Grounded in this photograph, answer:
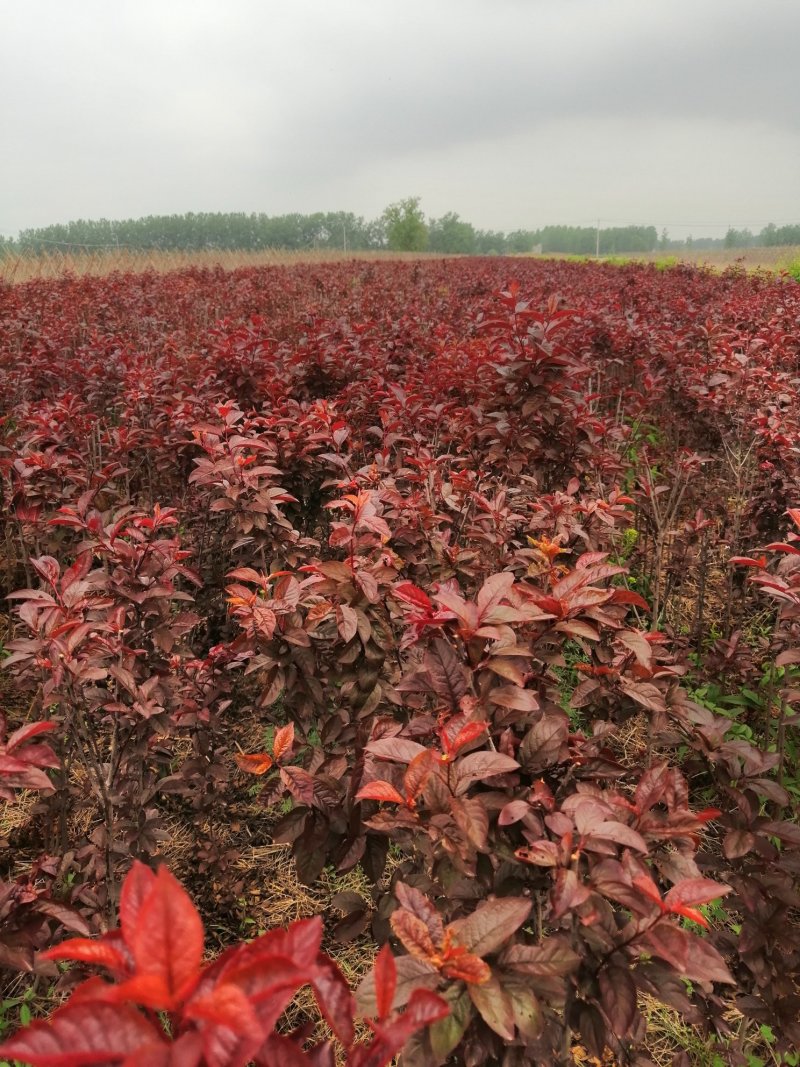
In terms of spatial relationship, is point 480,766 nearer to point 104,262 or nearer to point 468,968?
point 468,968

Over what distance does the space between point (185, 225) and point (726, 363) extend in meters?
66.0

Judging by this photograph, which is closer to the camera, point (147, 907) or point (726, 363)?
point (147, 907)

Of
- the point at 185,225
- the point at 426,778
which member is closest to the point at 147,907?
the point at 426,778

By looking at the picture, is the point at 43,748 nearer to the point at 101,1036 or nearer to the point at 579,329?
the point at 101,1036

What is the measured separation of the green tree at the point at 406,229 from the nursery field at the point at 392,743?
58465 mm

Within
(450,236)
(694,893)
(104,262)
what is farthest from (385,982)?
(450,236)

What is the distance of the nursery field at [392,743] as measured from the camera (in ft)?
2.48

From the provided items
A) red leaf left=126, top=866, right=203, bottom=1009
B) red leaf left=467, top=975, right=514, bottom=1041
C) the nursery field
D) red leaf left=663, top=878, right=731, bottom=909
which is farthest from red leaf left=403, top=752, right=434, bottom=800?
red leaf left=126, top=866, right=203, bottom=1009

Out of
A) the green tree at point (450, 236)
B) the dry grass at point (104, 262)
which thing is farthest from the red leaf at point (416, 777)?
the green tree at point (450, 236)

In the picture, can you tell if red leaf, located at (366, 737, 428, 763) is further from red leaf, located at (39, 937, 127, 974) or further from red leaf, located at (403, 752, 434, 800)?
red leaf, located at (39, 937, 127, 974)

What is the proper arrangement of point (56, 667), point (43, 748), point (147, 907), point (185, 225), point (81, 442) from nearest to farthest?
point (147, 907)
point (43, 748)
point (56, 667)
point (81, 442)
point (185, 225)

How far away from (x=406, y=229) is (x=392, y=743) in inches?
2472

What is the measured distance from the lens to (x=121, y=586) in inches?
66.1

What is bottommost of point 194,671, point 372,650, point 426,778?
point 194,671
